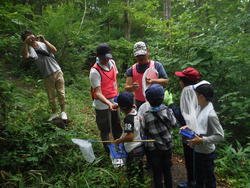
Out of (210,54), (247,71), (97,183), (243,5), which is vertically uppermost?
(243,5)

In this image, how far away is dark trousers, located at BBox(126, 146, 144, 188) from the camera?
3.02 meters

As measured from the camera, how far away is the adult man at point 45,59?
174 inches

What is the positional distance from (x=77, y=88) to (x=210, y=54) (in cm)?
622

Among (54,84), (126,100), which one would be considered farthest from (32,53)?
(126,100)

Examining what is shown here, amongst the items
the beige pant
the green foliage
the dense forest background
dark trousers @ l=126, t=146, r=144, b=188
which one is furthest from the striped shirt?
the beige pant

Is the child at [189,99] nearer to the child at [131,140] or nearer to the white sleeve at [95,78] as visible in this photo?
the child at [131,140]

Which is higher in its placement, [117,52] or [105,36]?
[105,36]

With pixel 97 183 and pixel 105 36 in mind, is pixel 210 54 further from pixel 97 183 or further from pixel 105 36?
pixel 105 36

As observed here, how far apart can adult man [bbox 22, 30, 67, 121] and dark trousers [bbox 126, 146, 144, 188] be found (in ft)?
7.30

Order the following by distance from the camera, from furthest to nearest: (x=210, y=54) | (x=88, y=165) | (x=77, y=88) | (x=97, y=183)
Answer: (x=77, y=88)
(x=210, y=54)
(x=88, y=165)
(x=97, y=183)

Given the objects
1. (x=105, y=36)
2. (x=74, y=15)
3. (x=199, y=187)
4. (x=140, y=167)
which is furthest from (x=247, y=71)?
(x=105, y=36)

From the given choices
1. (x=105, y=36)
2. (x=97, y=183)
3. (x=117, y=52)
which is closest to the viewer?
(x=97, y=183)

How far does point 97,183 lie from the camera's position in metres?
3.22

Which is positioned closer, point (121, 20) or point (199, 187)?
point (199, 187)
